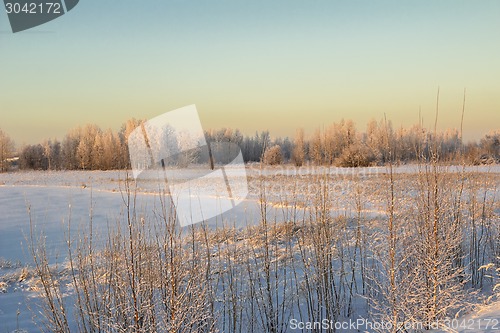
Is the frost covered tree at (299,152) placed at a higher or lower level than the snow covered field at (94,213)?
higher

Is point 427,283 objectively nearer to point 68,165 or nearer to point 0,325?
point 68,165

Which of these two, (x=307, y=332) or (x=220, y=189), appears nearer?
(x=307, y=332)

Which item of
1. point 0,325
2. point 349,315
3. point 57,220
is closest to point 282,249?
point 349,315

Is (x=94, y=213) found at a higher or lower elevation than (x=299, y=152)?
lower

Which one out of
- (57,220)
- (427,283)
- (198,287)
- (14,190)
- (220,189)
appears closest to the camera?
(198,287)

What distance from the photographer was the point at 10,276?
6.18m

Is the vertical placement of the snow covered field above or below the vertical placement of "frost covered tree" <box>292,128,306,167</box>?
below

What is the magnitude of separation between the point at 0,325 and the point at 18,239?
5.32 metres

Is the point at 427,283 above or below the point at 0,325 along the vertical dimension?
above

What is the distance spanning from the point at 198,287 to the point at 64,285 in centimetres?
353

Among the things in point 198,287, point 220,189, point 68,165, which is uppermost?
point 68,165

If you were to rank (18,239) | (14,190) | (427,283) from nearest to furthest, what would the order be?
(427,283) → (18,239) → (14,190)

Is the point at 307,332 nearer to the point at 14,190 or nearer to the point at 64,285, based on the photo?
the point at 64,285

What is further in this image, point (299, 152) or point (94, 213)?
point (94, 213)
